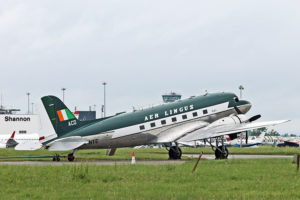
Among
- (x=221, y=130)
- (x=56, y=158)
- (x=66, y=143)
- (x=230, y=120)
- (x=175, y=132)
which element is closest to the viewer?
(x=66, y=143)

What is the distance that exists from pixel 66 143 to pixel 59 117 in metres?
2.64

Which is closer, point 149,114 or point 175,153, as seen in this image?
point 149,114

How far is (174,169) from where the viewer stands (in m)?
27.7

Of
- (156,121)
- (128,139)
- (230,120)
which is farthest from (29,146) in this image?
(230,120)

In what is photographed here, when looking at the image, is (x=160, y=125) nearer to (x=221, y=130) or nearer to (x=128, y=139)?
(x=128, y=139)

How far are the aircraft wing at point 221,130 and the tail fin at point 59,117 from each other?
29.7 ft

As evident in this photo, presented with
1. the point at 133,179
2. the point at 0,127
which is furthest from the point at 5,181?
the point at 0,127

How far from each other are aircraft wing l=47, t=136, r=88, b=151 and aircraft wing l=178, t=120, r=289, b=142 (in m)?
8.44

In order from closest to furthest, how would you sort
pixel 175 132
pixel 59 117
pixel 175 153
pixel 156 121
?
pixel 59 117 → pixel 156 121 → pixel 175 132 → pixel 175 153

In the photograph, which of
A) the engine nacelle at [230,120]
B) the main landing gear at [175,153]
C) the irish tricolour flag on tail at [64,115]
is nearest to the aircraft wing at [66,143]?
the irish tricolour flag on tail at [64,115]

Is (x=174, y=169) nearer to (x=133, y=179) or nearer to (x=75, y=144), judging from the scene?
(x=133, y=179)

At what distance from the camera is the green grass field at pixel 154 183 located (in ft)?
58.5

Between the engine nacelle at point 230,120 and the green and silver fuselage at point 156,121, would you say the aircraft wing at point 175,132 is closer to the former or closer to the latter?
the green and silver fuselage at point 156,121

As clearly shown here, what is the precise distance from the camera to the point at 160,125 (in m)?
39.0
